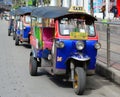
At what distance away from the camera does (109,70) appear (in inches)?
444

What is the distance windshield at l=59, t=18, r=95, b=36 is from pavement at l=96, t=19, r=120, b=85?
1330 mm

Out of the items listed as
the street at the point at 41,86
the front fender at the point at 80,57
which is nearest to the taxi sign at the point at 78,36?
the front fender at the point at 80,57

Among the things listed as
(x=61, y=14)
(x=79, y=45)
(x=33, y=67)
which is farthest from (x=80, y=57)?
(x=33, y=67)

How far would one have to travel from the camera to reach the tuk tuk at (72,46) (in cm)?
964

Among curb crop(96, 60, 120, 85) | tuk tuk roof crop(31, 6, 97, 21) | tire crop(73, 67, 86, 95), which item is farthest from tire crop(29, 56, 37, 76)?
tire crop(73, 67, 86, 95)

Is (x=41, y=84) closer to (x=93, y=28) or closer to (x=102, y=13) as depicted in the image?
(x=93, y=28)

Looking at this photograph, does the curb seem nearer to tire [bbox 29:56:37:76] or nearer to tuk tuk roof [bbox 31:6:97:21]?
tuk tuk roof [bbox 31:6:97:21]

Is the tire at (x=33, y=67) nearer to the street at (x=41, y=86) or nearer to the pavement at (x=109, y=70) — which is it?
the street at (x=41, y=86)

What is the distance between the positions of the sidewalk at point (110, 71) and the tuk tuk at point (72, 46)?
0.84m

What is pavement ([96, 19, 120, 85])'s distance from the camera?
1068 centimetres

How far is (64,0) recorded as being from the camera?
48.3 metres

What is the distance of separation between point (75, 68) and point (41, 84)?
130cm

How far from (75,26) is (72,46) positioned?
26.7 inches

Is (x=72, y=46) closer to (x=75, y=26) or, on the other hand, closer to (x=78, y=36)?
(x=78, y=36)
